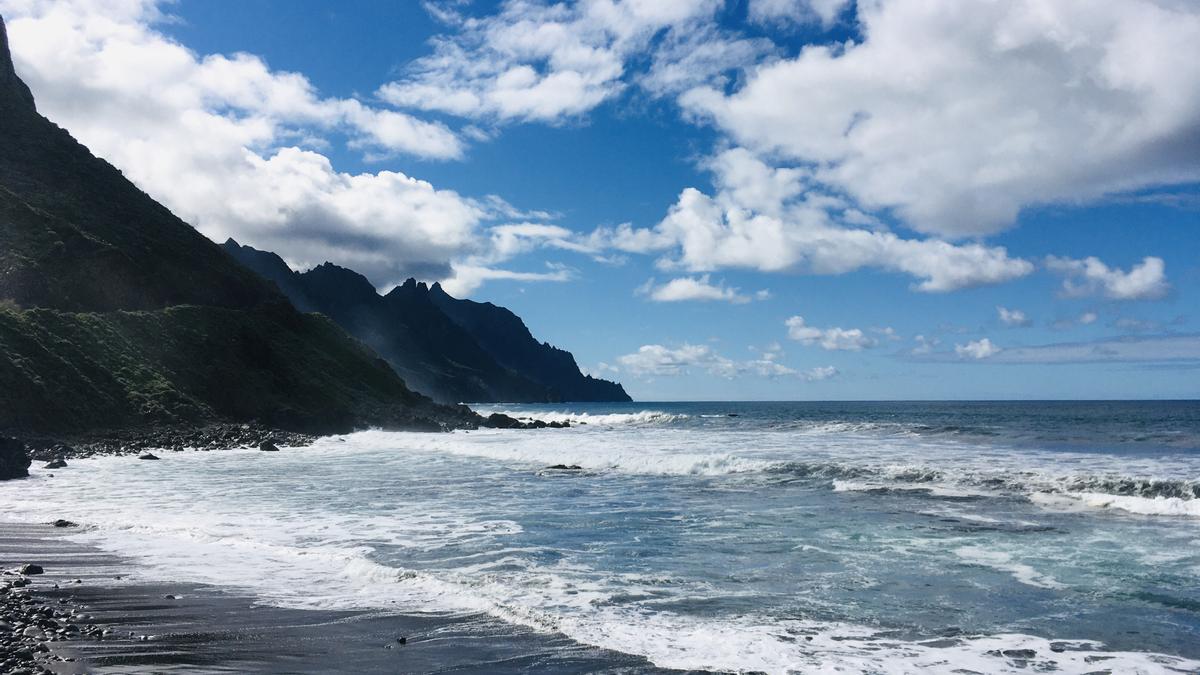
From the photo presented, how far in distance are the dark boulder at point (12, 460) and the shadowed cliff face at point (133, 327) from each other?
15829 mm

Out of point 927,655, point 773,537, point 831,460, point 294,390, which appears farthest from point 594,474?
point 294,390

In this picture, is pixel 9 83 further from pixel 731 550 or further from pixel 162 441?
pixel 731 550

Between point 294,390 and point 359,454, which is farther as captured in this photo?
point 294,390

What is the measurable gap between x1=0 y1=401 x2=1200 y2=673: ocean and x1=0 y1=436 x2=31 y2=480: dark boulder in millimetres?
1028

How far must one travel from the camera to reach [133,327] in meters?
59.5

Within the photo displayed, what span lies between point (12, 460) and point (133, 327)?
124 ft

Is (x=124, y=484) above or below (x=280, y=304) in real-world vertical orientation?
below

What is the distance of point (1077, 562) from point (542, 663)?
11.9m

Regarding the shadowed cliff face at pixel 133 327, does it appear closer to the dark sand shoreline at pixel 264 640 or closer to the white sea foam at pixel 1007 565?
the dark sand shoreline at pixel 264 640

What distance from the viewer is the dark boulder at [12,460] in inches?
1019

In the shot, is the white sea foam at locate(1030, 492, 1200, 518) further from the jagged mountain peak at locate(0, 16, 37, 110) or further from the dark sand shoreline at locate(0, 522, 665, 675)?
the jagged mountain peak at locate(0, 16, 37, 110)

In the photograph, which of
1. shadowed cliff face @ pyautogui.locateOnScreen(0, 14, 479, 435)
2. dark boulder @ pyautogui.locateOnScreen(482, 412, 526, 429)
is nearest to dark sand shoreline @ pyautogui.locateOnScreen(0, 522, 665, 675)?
shadowed cliff face @ pyautogui.locateOnScreen(0, 14, 479, 435)

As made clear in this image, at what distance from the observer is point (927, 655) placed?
8.59 m

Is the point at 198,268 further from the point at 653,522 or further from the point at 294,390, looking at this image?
the point at 653,522
